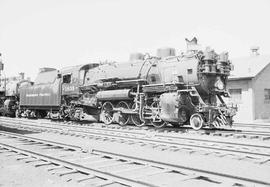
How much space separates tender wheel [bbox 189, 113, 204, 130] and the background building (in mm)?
10605

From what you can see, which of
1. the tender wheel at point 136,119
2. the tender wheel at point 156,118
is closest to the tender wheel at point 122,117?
the tender wheel at point 136,119

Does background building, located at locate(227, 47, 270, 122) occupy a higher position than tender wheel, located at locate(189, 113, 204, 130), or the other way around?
background building, located at locate(227, 47, 270, 122)

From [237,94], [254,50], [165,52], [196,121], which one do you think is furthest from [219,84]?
[254,50]

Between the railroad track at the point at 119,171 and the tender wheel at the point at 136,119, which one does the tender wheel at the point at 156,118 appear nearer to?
the tender wheel at the point at 136,119

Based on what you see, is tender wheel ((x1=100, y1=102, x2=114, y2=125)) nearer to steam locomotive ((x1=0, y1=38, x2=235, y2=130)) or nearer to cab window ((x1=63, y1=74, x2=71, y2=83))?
steam locomotive ((x1=0, y1=38, x2=235, y2=130))

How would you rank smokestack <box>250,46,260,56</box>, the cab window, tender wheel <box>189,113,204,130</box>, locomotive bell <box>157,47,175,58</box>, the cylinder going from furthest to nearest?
1. smokestack <box>250,46,260,56</box>
2. the cab window
3. locomotive bell <box>157,47,175,58</box>
4. the cylinder
5. tender wheel <box>189,113,204,130</box>

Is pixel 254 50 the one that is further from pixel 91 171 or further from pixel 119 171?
pixel 91 171

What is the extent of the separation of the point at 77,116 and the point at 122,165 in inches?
469

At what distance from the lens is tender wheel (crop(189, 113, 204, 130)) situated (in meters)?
12.9

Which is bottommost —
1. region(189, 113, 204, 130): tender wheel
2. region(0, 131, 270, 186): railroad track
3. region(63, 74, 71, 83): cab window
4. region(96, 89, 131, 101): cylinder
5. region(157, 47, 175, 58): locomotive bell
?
region(0, 131, 270, 186): railroad track

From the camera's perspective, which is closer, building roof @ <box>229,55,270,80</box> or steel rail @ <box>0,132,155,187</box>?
steel rail @ <box>0,132,155,187</box>

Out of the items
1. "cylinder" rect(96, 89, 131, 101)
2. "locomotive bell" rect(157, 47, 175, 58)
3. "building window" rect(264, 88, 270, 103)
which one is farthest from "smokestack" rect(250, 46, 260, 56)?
"cylinder" rect(96, 89, 131, 101)

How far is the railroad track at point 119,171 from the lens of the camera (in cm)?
522

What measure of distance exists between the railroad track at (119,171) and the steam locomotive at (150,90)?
20.9 feet
